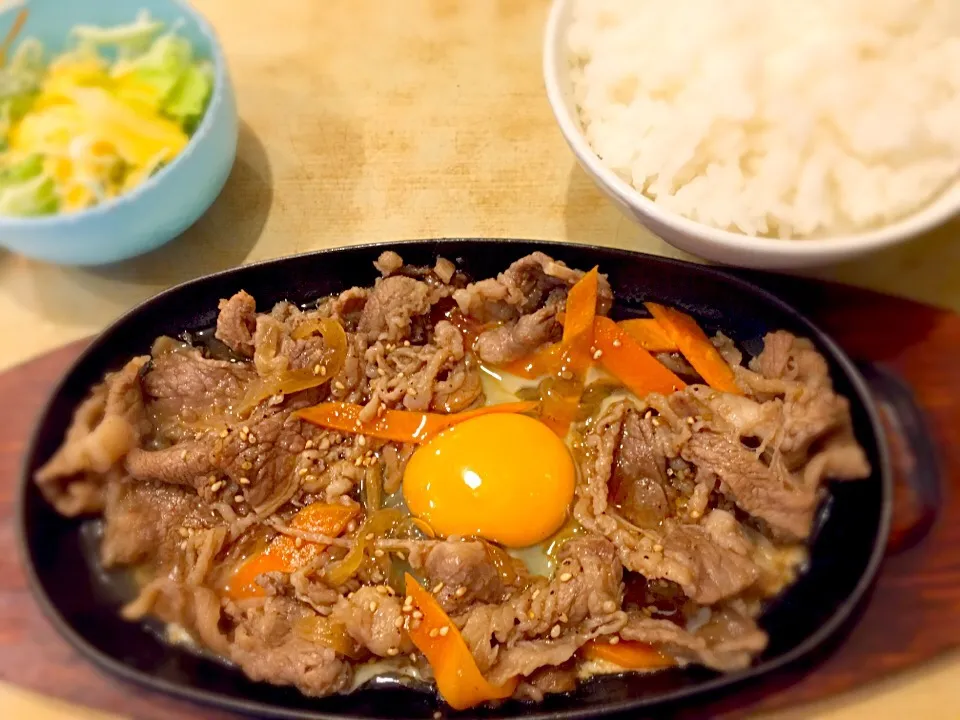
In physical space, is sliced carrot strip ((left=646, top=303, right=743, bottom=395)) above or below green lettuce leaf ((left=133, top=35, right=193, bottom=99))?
below

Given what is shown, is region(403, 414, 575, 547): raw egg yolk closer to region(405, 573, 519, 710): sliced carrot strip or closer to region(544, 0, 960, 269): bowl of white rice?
region(405, 573, 519, 710): sliced carrot strip

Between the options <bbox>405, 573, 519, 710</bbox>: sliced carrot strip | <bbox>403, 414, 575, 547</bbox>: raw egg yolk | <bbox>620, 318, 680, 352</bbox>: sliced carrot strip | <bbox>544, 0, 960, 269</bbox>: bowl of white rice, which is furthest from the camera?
A: <bbox>620, 318, 680, 352</bbox>: sliced carrot strip

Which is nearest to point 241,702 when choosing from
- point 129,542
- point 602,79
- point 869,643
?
point 129,542

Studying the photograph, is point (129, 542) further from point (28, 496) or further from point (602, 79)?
point (602, 79)

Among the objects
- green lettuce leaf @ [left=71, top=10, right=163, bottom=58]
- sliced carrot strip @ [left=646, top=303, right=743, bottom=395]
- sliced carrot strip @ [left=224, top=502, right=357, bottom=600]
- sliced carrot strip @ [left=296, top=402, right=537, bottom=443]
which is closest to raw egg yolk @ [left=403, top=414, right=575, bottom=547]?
sliced carrot strip @ [left=296, top=402, right=537, bottom=443]

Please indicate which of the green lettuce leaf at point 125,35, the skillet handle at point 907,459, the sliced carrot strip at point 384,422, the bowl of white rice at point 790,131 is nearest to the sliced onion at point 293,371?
the sliced carrot strip at point 384,422

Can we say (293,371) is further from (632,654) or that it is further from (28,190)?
(632,654)
